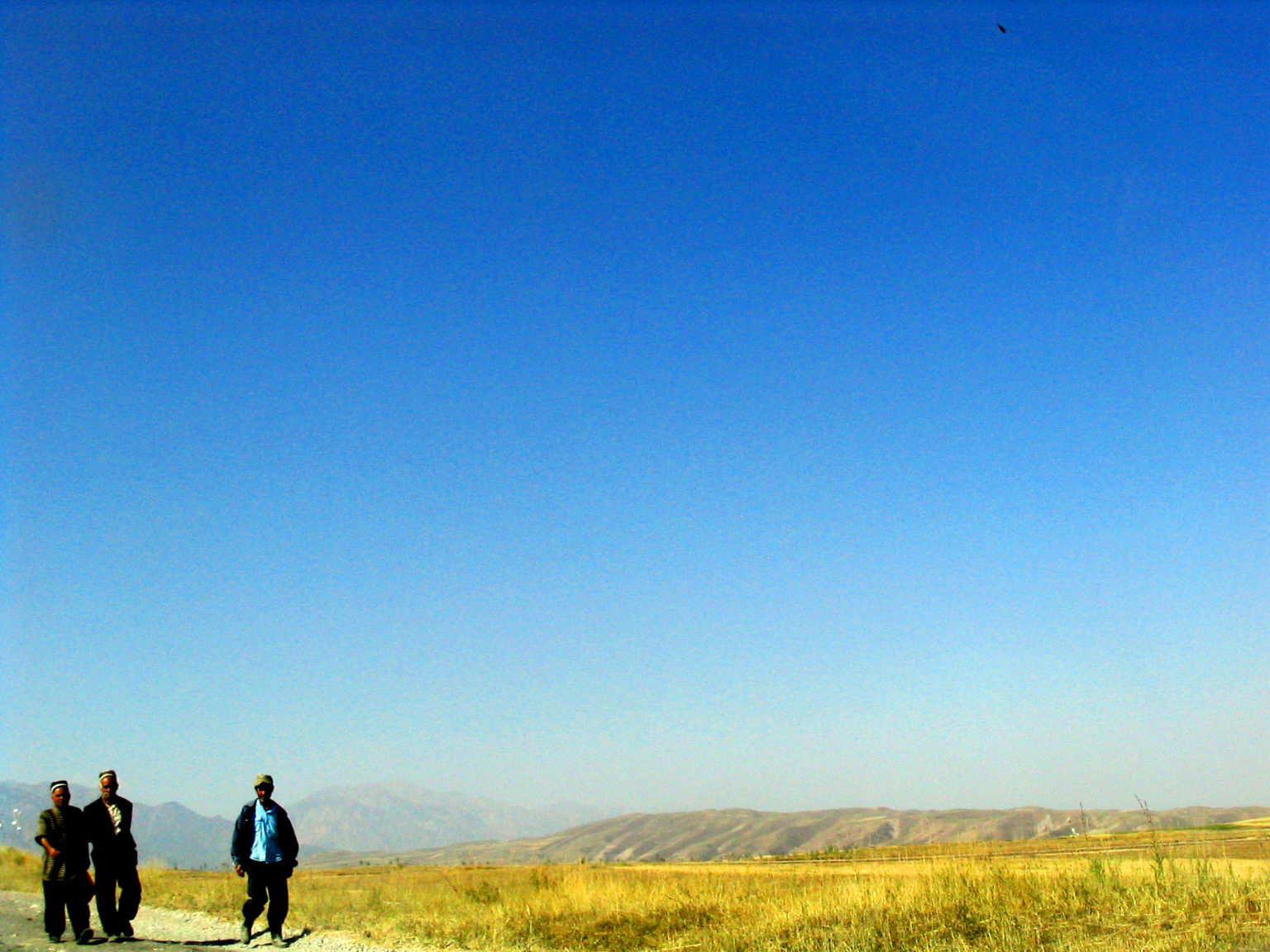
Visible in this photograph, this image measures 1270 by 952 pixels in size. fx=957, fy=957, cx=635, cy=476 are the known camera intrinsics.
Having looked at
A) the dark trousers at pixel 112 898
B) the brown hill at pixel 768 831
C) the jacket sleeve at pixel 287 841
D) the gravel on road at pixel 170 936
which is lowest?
the brown hill at pixel 768 831

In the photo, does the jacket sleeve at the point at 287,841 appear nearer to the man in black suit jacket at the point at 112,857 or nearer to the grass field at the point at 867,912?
the grass field at the point at 867,912

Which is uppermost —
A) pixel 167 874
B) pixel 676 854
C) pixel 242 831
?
pixel 242 831

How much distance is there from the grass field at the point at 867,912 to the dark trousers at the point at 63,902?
3246mm

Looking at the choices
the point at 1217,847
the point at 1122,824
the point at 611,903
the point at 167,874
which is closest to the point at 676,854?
the point at 1122,824

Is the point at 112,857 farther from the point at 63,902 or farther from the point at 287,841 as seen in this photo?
the point at 287,841

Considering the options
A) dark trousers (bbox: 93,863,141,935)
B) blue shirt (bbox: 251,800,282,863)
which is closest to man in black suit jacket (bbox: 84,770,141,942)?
dark trousers (bbox: 93,863,141,935)

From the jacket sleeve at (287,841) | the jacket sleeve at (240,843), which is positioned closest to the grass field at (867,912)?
the jacket sleeve at (287,841)

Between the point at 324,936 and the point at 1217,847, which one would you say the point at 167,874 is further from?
the point at 1217,847

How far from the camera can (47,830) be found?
41.7ft

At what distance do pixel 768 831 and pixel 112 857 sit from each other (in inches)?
4316

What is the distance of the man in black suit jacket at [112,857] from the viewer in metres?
13.0

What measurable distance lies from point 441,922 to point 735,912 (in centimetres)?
421

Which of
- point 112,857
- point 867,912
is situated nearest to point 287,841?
point 112,857

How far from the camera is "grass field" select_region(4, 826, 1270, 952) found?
1071 centimetres
